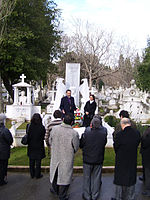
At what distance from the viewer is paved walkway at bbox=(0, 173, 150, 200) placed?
450cm

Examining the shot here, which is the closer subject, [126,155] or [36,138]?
[126,155]

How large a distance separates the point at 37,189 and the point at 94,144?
1.88 meters

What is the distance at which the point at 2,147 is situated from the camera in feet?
16.1

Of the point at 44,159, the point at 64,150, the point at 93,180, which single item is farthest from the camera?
the point at 44,159

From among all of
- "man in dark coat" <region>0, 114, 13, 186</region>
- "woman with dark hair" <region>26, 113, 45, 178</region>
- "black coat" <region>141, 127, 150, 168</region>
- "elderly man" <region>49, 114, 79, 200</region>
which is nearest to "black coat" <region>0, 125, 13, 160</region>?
"man in dark coat" <region>0, 114, 13, 186</region>

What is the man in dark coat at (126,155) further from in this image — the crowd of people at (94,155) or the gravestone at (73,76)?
the gravestone at (73,76)

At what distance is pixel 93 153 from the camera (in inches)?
162

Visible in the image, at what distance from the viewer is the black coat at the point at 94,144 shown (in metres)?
4.11

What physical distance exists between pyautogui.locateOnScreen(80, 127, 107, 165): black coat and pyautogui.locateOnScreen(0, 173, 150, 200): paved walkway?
0.99 metres

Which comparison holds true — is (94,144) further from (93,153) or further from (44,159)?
(44,159)

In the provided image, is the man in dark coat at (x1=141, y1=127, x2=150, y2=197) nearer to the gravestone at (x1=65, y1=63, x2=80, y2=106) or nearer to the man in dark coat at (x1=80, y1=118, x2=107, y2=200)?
the man in dark coat at (x1=80, y1=118, x2=107, y2=200)

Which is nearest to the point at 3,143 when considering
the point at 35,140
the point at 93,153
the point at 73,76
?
the point at 35,140

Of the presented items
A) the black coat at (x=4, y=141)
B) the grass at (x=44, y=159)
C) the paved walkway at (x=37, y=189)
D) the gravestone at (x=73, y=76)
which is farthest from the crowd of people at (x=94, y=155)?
the gravestone at (x=73, y=76)

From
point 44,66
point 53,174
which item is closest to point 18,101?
point 44,66
